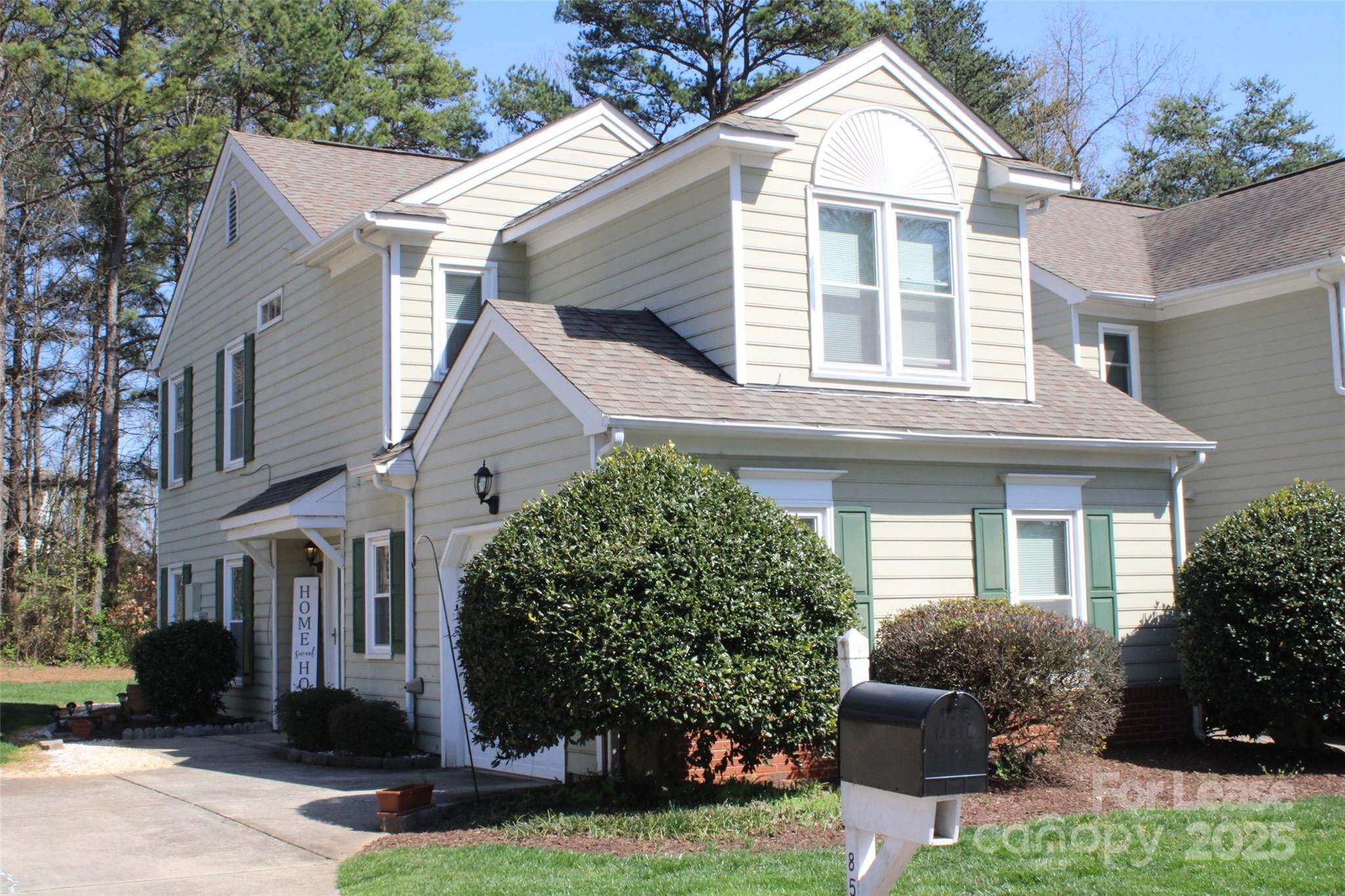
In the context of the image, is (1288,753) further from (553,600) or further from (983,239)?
(553,600)

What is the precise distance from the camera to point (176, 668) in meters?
17.1

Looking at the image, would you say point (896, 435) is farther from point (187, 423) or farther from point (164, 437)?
point (164, 437)

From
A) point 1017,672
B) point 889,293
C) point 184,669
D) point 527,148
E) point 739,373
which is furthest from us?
point 184,669

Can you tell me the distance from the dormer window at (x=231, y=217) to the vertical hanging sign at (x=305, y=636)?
574 centimetres

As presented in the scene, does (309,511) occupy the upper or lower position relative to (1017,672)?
upper

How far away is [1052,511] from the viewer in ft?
41.9

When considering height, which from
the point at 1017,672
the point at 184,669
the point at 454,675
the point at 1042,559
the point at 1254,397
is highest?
the point at 1254,397

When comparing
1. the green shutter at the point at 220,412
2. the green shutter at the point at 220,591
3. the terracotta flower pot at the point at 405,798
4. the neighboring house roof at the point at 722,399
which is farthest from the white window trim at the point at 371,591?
the green shutter at the point at 220,412

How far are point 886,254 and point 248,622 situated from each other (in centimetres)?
1042

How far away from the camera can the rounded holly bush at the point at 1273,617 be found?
11000 mm

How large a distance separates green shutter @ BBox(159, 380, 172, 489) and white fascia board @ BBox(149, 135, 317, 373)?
2.26ft

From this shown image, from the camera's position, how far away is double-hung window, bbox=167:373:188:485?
2105 centimetres

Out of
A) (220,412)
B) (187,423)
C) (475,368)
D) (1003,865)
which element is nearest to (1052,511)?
(475,368)

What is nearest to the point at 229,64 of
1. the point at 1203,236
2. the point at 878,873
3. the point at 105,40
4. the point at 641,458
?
the point at 105,40
